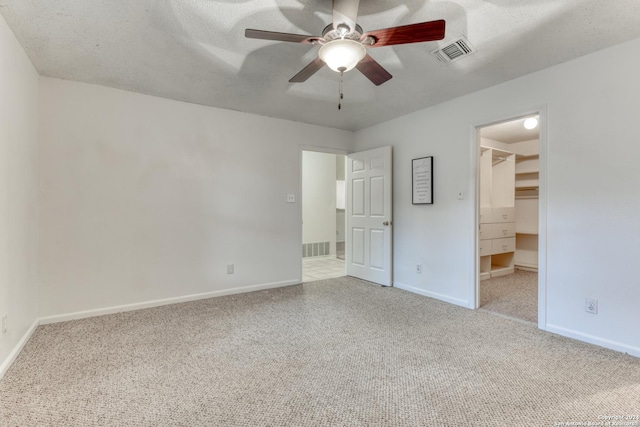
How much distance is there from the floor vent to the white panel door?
190cm

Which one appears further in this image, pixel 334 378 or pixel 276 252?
pixel 276 252

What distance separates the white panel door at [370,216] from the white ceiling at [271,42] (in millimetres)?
1135

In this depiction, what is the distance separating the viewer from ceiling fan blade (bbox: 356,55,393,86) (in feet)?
6.56

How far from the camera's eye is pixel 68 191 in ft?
9.69

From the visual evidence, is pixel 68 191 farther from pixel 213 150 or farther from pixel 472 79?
pixel 472 79

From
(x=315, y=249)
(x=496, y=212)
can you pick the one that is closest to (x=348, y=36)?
(x=496, y=212)

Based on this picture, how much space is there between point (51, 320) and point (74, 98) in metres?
2.10

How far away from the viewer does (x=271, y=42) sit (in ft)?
7.53

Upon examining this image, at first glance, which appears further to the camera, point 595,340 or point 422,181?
point 422,181

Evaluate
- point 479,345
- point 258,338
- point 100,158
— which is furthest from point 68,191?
point 479,345

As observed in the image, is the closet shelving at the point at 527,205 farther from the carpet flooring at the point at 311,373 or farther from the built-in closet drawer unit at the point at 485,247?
the carpet flooring at the point at 311,373

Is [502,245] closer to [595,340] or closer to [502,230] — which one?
[502,230]

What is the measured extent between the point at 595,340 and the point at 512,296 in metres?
1.36

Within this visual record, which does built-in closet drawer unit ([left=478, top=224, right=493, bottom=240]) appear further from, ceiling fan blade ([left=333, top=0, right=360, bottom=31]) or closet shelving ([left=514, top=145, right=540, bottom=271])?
ceiling fan blade ([left=333, top=0, right=360, bottom=31])
